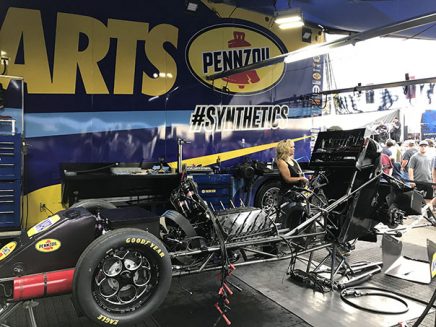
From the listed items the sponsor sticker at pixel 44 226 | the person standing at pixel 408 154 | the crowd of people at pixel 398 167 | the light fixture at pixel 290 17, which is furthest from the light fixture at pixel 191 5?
the person standing at pixel 408 154

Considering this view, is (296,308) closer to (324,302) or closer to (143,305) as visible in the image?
(324,302)

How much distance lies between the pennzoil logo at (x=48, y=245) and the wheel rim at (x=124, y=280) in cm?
32

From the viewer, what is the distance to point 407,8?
20.2 feet

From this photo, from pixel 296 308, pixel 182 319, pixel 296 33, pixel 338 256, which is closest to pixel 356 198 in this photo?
pixel 338 256

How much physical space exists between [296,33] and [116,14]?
386cm

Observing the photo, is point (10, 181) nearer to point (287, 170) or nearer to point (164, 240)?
point (164, 240)

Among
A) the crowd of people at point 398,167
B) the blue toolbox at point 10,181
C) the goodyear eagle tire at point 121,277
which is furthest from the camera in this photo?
the blue toolbox at point 10,181

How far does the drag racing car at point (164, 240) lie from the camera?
218cm

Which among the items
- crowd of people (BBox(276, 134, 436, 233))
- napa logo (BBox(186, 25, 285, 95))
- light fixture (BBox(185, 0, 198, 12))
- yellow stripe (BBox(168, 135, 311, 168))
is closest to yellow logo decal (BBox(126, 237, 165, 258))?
crowd of people (BBox(276, 134, 436, 233))

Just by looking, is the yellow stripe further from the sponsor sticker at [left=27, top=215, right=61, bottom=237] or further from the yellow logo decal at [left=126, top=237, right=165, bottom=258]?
the yellow logo decal at [left=126, top=237, right=165, bottom=258]

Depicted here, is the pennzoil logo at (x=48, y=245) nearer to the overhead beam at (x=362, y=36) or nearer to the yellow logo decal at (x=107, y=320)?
the yellow logo decal at (x=107, y=320)

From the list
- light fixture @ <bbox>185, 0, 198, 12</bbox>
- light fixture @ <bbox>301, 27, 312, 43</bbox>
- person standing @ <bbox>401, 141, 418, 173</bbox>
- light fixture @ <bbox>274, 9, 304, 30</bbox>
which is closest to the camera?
light fixture @ <bbox>274, 9, 304, 30</bbox>

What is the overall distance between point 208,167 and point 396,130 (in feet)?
19.2

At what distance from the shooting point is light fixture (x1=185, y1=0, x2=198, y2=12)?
633 centimetres
